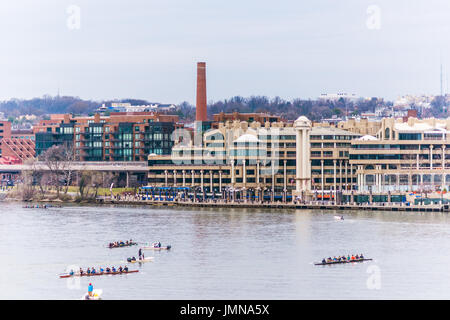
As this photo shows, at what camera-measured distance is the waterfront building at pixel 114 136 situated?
Answer: 166 m

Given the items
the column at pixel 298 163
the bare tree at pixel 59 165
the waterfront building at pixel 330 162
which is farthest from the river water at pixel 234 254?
the bare tree at pixel 59 165

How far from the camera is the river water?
62.2 meters

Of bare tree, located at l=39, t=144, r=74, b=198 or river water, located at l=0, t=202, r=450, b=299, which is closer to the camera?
river water, located at l=0, t=202, r=450, b=299

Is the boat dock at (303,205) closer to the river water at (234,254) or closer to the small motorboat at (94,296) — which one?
the river water at (234,254)

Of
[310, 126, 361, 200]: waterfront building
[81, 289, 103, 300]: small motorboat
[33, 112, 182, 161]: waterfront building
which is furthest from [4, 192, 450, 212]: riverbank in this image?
[81, 289, 103, 300]: small motorboat

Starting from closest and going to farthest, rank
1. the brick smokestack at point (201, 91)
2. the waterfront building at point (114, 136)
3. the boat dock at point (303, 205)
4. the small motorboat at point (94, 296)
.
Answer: the small motorboat at point (94, 296), the boat dock at point (303, 205), the waterfront building at point (114, 136), the brick smokestack at point (201, 91)

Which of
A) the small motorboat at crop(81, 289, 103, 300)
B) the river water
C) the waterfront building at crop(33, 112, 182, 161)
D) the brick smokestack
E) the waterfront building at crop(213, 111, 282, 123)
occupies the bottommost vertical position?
the river water

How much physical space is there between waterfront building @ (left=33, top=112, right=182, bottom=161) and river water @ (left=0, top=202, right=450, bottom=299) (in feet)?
167

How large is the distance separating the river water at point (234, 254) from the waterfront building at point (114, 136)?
50760mm

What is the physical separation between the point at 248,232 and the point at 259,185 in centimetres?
4472

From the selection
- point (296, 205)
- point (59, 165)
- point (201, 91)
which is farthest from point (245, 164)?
point (201, 91)

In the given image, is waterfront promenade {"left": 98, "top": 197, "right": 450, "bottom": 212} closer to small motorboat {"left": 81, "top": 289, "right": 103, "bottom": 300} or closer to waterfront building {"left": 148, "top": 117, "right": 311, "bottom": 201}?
waterfront building {"left": 148, "top": 117, "right": 311, "bottom": 201}

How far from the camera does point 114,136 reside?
16975 cm

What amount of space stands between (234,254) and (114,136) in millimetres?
95289
